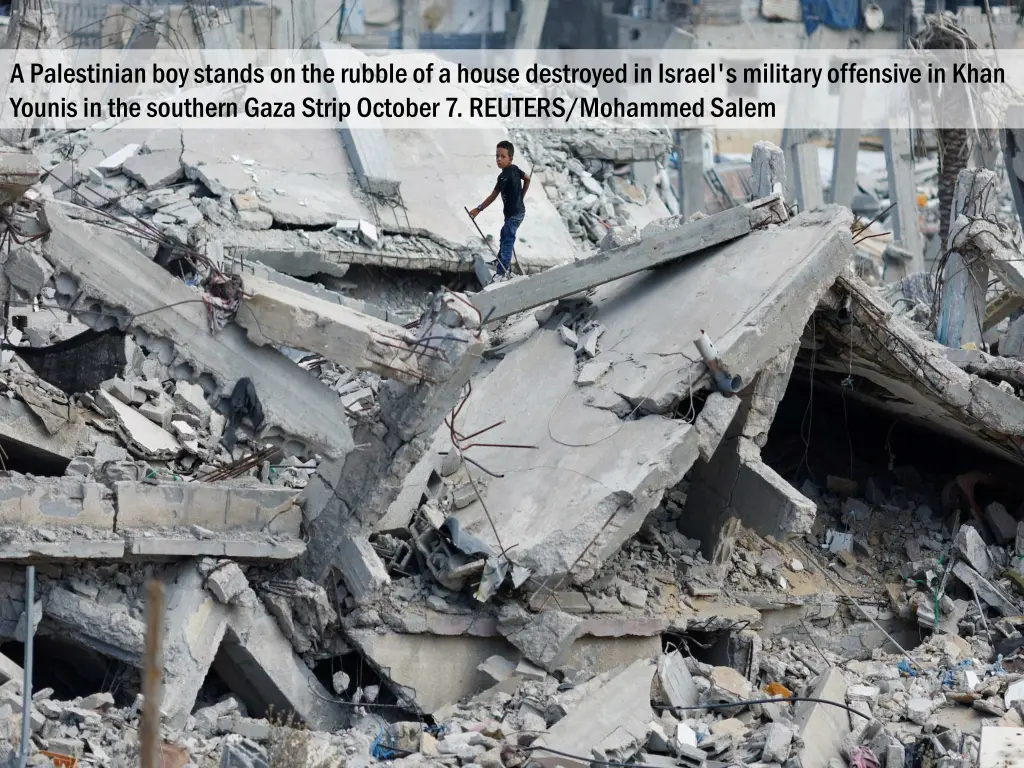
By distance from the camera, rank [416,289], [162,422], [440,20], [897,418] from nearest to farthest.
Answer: [162,422] → [897,418] → [416,289] → [440,20]

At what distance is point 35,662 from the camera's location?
984 centimetres

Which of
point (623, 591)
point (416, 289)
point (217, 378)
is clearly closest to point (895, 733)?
point (623, 591)

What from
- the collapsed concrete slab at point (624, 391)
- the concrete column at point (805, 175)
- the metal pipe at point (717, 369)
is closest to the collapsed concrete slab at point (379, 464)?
the collapsed concrete slab at point (624, 391)

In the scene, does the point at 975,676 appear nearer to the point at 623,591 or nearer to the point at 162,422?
the point at 623,591

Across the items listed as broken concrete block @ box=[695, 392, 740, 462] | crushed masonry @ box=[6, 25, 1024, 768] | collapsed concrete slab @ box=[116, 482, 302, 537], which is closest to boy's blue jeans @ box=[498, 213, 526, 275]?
crushed masonry @ box=[6, 25, 1024, 768]

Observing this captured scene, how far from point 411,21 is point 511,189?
720 inches

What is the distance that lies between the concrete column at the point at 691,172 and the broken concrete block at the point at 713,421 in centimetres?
1288

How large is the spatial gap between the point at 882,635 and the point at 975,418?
5.43 feet

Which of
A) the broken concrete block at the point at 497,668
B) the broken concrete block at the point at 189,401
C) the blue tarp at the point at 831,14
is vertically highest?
the blue tarp at the point at 831,14

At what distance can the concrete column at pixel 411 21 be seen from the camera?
30719 mm

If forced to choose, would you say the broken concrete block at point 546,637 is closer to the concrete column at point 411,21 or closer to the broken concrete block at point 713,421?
the broken concrete block at point 713,421

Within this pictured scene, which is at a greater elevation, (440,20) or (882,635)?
(440,20)

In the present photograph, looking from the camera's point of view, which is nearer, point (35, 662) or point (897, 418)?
point (35, 662)

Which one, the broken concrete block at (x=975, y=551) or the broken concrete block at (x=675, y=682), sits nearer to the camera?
the broken concrete block at (x=675, y=682)
